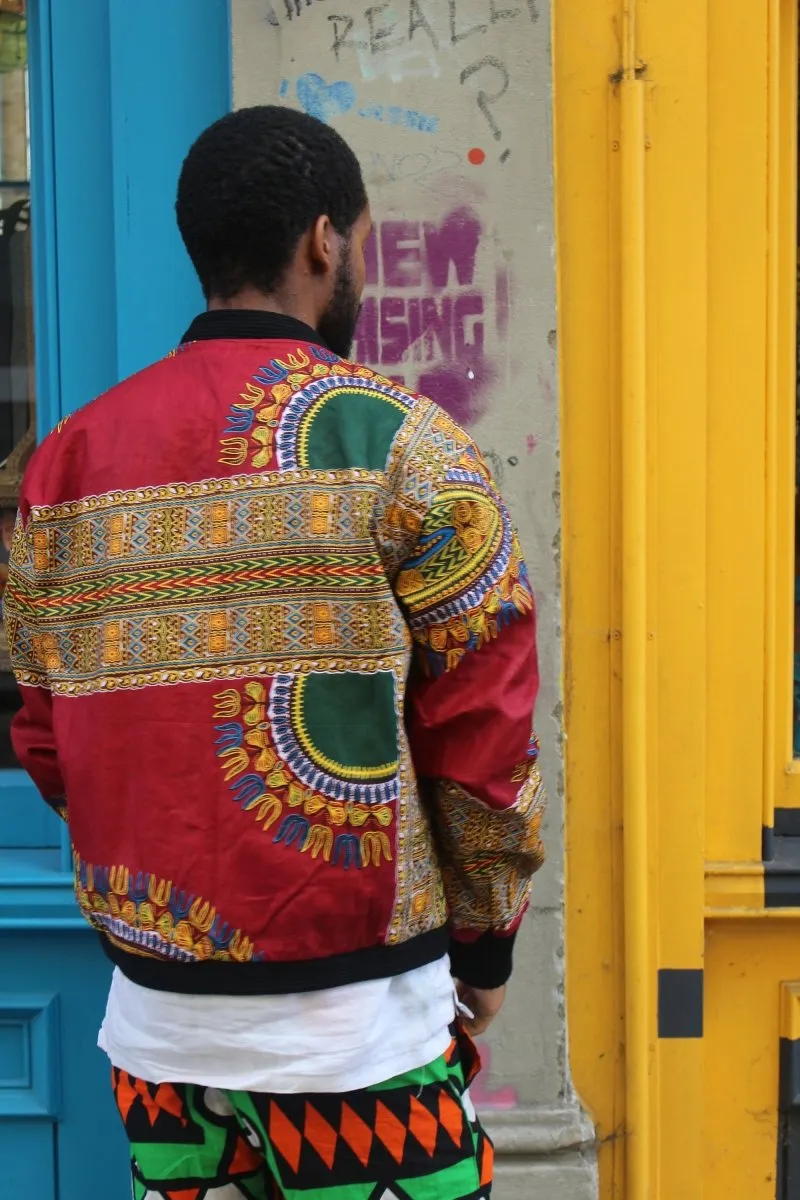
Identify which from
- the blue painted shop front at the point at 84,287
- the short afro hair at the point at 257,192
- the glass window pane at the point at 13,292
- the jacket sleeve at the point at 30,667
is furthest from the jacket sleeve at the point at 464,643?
the glass window pane at the point at 13,292

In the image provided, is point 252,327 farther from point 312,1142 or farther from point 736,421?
point 736,421

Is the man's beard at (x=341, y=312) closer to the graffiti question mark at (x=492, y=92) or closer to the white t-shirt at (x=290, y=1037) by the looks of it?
the white t-shirt at (x=290, y=1037)

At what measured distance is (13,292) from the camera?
10.0 feet

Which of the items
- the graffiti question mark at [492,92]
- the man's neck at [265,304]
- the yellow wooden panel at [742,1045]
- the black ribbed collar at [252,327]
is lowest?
the yellow wooden panel at [742,1045]

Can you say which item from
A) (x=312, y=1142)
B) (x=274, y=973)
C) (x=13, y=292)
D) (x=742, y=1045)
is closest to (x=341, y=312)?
(x=274, y=973)

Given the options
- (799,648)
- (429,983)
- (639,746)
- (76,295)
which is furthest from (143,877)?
(799,648)

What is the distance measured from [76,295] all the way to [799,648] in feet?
5.94

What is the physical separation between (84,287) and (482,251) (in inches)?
33.7

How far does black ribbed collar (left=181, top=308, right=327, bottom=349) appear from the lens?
1601mm

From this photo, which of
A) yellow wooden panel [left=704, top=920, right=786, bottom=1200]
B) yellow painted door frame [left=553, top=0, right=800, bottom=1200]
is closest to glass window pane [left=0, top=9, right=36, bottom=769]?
yellow painted door frame [left=553, top=0, right=800, bottom=1200]

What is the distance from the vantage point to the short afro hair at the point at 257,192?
1.59 meters

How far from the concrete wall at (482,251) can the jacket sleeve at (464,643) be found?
3.53 feet

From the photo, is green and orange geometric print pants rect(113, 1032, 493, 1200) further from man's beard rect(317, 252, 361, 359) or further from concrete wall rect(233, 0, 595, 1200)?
concrete wall rect(233, 0, 595, 1200)

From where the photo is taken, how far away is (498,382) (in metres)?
2.68
